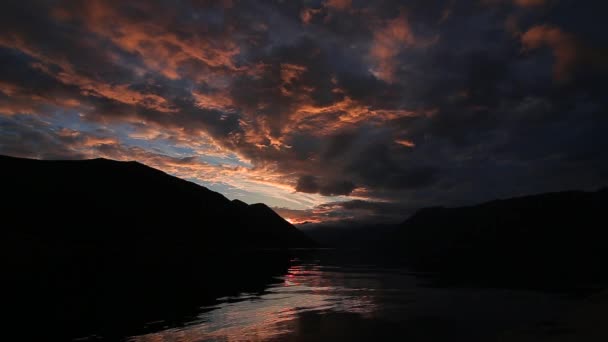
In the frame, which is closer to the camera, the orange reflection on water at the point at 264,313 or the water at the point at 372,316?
the orange reflection on water at the point at 264,313

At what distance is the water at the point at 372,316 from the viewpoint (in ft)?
73.6

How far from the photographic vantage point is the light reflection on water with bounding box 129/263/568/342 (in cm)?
2303

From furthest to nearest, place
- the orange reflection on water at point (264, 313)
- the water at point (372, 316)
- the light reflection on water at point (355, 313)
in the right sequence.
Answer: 1. the light reflection on water at point (355, 313)
2. the water at point (372, 316)
3. the orange reflection on water at point (264, 313)

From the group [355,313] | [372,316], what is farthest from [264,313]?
[372,316]

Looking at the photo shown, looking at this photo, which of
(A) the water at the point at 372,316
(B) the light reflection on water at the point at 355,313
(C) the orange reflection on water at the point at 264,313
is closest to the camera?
(C) the orange reflection on water at the point at 264,313

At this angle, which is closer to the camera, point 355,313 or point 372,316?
point 372,316

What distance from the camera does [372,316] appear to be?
94.4 ft

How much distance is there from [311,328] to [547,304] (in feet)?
85.0

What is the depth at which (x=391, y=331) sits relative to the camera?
932 inches

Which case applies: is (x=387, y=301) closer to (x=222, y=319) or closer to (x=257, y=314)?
(x=257, y=314)

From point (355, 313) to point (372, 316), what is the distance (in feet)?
5.57

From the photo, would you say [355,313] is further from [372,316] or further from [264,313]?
[264,313]

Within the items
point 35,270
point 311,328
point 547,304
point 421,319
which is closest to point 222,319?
point 311,328

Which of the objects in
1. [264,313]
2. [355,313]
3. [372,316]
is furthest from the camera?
[355,313]
